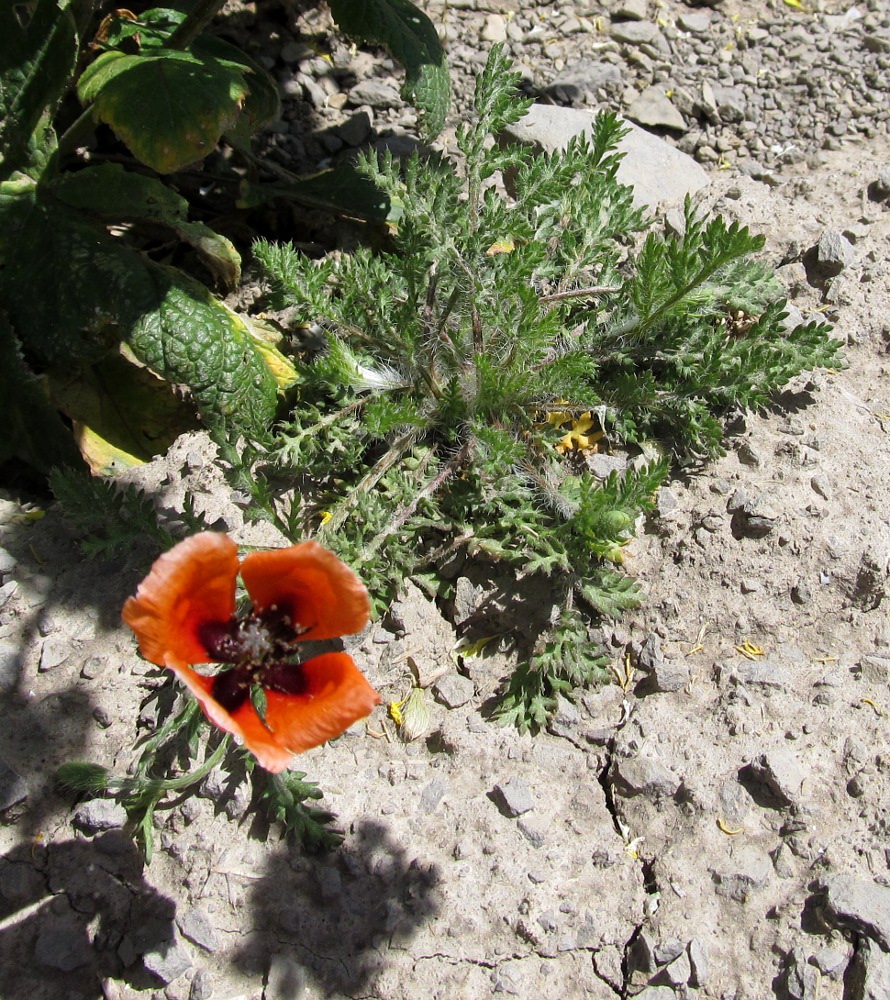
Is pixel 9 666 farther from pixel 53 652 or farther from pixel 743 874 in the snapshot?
pixel 743 874

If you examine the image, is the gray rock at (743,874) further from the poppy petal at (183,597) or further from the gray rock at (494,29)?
the gray rock at (494,29)

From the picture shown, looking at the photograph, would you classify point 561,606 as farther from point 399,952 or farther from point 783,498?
point 399,952

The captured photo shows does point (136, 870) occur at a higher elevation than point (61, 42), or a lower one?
lower

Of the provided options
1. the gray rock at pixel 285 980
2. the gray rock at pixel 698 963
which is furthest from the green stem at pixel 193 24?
the gray rock at pixel 698 963

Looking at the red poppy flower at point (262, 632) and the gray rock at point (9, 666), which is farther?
the gray rock at point (9, 666)

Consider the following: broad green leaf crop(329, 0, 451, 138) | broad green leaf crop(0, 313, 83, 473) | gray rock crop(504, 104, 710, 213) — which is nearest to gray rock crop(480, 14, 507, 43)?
gray rock crop(504, 104, 710, 213)

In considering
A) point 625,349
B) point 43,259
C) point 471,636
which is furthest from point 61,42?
point 471,636
